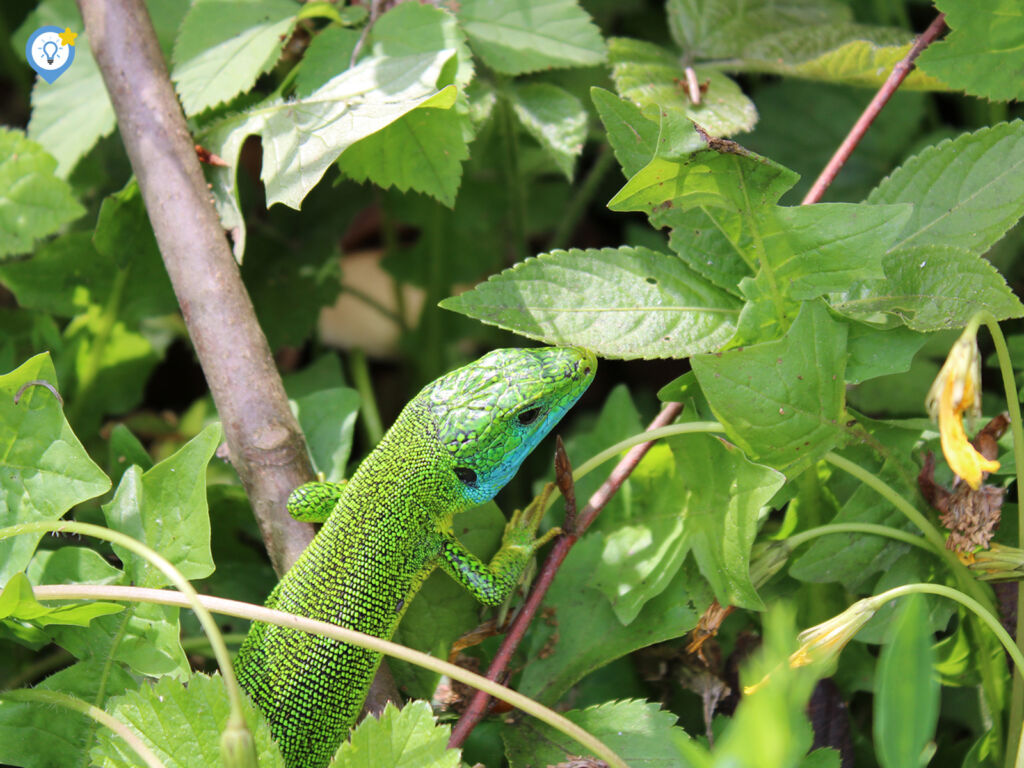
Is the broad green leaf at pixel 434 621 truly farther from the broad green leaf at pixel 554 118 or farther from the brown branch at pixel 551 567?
the broad green leaf at pixel 554 118

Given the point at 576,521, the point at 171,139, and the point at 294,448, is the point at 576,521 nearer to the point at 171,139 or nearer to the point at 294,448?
the point at 294,448

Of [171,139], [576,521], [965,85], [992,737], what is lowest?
[992,737]

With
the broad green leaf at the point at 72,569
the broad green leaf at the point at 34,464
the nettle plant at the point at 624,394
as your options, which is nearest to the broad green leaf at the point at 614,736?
the nettle plant at the point at 624,394

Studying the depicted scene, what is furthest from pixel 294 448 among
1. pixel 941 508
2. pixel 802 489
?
pixel 941 508

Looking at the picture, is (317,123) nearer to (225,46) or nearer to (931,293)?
(225,46)

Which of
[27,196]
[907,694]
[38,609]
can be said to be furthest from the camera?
[27,196]

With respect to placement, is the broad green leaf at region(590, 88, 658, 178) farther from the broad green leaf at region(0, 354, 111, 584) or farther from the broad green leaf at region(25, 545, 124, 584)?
the broad green leaf at region(25, 545, 124, 584)

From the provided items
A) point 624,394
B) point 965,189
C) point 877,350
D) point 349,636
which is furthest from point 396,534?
point 965,189
